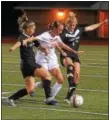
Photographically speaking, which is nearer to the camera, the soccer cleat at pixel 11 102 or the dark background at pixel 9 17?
the soccer cleat at pixel 11 102

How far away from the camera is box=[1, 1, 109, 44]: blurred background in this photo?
145ft

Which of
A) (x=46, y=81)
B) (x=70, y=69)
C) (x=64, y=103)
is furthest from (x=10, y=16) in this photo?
(x=46, y=81)

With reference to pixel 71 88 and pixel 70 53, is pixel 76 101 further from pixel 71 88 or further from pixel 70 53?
pixel 70 53

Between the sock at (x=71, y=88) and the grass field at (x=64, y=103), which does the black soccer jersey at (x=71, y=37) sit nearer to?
the sock at (x=71, y=88)

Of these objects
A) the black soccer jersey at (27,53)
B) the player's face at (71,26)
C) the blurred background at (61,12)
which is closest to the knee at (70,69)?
the player's face at (71,26)

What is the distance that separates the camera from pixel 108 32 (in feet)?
145

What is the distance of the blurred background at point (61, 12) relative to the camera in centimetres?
4409

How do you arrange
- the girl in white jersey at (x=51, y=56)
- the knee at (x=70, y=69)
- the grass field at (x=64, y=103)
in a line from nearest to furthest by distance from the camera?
the grass field at (x=64, y=103) → the girl in white jersey at (x=51, y=56) → the knee at (x=70, y=69)

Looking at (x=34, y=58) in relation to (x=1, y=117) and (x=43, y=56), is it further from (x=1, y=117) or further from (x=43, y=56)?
(x=1, y=117)

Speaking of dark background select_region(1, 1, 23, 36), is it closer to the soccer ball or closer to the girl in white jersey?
the girl in white jersey

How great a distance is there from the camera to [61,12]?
150 ft

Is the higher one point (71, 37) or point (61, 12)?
point (61, 12)

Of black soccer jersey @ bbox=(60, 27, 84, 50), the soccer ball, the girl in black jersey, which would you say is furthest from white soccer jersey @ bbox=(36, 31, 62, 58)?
the soccer ball

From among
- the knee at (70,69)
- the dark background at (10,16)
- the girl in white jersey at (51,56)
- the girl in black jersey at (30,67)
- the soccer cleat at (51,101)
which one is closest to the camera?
the girl in black jersey at (30,67)
